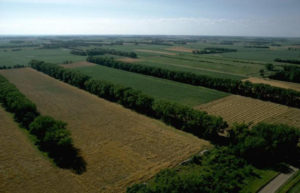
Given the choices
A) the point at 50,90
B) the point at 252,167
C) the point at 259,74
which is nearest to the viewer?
the point at 252,167

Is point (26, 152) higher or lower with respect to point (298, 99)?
lower

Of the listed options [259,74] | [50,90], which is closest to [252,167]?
[50,90]

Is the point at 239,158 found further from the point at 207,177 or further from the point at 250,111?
the point at 250,111

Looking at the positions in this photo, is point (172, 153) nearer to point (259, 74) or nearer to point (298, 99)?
point (298, 99)

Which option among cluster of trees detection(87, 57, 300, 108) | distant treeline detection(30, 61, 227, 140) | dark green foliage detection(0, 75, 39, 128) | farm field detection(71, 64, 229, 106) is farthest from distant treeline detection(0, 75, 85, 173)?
cluster of trees detection(87, 57, 300, 108)

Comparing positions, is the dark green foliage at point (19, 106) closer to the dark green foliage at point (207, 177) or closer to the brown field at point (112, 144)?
the brown field at point (112, 144)

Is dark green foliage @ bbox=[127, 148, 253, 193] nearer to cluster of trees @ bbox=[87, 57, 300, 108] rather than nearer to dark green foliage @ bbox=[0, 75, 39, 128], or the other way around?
dark green foliage @ bbox=[0, 75, 39, 128]

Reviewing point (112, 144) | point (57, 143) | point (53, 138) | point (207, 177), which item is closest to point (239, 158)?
point (207, 177)
